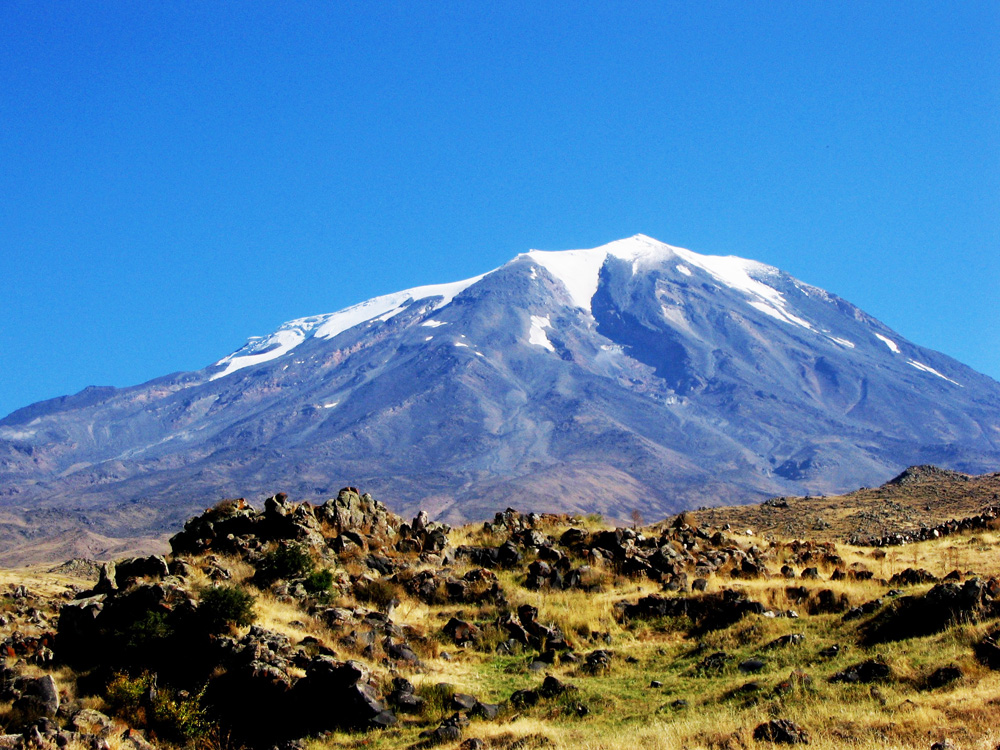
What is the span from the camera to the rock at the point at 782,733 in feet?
29.7

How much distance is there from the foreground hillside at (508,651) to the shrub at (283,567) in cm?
4

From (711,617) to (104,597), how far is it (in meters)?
10.1

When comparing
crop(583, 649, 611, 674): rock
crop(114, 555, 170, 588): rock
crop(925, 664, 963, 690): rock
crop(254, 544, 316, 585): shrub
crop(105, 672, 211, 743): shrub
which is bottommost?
crop(925, 664, 963, 690): rock

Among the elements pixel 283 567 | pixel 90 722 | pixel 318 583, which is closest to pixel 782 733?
pixel 90 722

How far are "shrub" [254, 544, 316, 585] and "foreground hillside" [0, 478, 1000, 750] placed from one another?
4 cm

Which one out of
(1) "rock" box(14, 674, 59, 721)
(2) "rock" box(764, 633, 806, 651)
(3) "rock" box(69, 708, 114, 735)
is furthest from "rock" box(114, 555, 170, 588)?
(2) "rock" box(764, 633, 806, 651)

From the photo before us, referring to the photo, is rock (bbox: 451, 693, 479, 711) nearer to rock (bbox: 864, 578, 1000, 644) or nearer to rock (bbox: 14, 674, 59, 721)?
rock (bbox: 14, 674, 59, 721)

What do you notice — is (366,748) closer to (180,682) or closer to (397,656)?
(397,656)

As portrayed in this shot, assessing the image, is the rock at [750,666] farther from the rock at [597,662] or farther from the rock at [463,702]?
the rock at [463,702]

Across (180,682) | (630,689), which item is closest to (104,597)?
Answer: (180,682)

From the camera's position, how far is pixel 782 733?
9.20 metres

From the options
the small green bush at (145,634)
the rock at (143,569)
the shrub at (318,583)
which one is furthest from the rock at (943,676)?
the rock at (143,569)

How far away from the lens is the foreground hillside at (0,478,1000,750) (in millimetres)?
10312

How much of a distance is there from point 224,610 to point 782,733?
8.18 metres
